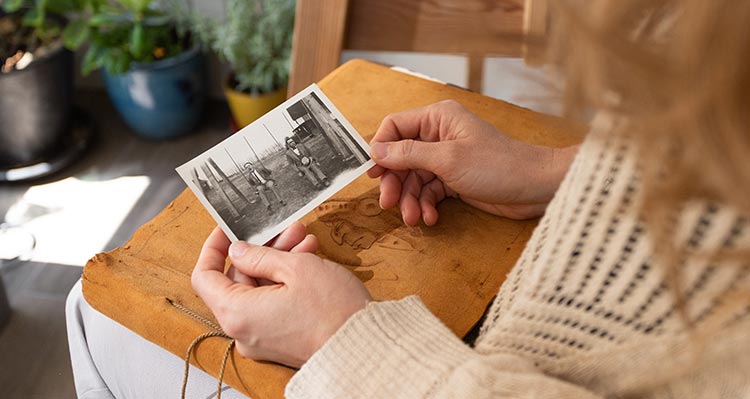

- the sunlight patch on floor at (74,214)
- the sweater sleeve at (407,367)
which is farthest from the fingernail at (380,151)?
the sunlight patch on floor at (74,214)

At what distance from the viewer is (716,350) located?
0.50 metres

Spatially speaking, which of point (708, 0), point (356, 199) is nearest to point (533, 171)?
point (356, 199)

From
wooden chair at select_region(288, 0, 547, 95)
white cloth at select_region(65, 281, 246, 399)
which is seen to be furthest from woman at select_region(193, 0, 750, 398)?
wooden chair at select_region(288, 0, 547, 95)

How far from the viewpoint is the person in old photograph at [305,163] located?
860 mm

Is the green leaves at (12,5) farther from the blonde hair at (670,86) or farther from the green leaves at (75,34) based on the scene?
the blonde hair at (670,86)

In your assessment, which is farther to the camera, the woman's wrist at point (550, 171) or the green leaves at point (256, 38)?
the green leaves at point (256, 38)

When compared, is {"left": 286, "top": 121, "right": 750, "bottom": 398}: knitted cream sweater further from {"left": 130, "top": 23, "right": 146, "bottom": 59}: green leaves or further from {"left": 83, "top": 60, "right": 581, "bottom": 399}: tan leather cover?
{"left": 130, "top": 23, "right": 146, "bottom": 59}: green leaves

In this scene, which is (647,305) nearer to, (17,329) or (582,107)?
(582,107)

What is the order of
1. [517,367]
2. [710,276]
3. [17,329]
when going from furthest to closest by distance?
[17,329]
[517,367]
[710,276]

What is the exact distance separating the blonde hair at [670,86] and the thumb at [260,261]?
37cm

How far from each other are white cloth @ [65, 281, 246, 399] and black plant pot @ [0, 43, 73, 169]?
1007mm

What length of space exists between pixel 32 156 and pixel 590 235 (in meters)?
1.68

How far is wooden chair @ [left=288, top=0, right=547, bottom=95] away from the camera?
4.27ft

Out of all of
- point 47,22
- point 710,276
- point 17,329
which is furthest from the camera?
point 47,22
